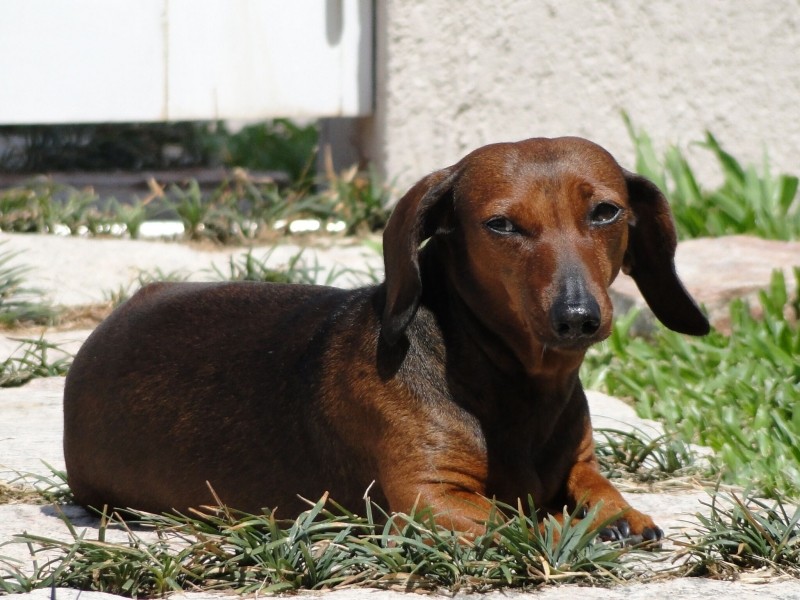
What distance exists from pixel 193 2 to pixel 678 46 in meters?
2.69

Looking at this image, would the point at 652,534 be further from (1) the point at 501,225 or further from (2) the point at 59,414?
(2) the point at 59,414

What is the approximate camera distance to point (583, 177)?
3.35 m

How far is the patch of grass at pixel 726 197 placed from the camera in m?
7.11

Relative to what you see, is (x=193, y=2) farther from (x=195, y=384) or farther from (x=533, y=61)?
(x=195, y=384)

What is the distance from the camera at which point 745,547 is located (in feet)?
10.0

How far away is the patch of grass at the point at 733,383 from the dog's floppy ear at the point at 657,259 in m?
0.50

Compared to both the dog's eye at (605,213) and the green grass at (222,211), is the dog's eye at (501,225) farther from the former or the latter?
→ the green grass at (222,211)

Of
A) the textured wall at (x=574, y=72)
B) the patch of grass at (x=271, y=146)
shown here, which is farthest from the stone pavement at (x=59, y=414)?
the patch of grass at (x=271, y=146)

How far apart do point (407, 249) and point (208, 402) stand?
0.77m

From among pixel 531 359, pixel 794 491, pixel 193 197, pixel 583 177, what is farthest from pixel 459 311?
pixel 193 197

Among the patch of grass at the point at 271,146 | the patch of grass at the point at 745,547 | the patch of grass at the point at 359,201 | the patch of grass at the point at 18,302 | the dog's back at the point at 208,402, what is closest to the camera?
the patch of grass at the point at 745,547

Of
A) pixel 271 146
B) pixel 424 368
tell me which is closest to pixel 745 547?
pixel 424 368

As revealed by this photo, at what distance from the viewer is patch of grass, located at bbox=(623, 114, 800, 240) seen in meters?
7.11

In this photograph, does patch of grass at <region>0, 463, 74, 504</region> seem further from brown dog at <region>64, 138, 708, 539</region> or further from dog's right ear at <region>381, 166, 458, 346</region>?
dog's right ear at <region>381, 166, 458, 346</region>
